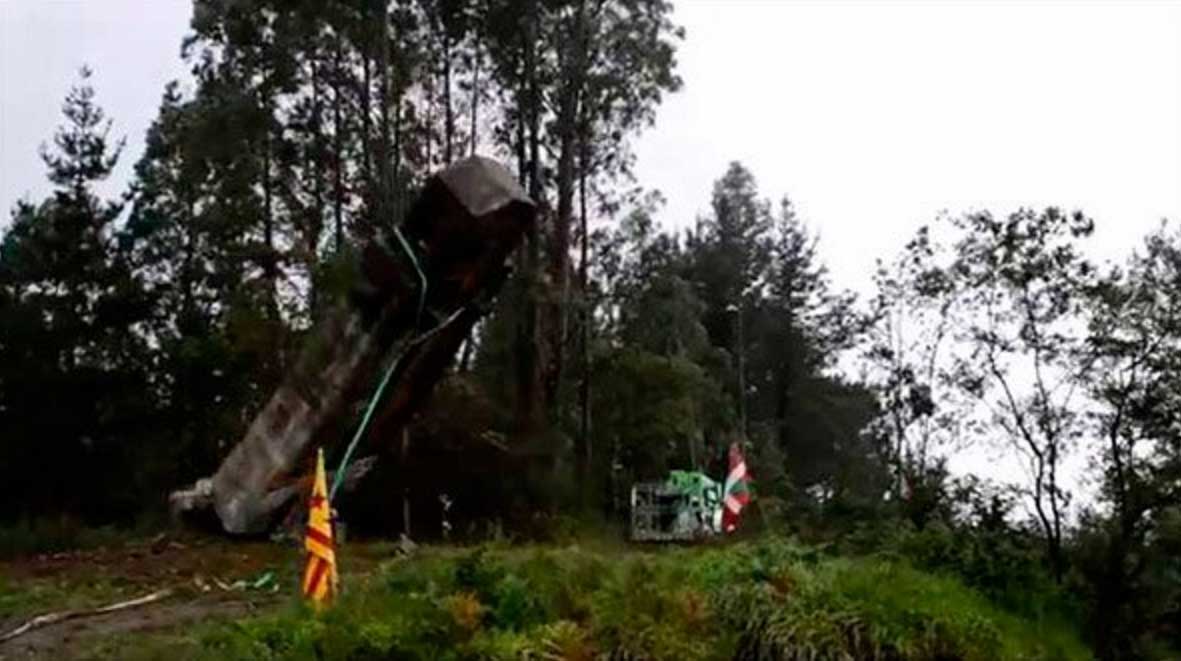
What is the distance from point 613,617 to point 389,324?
237 inches

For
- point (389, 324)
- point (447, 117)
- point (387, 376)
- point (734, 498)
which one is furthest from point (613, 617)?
point (447, 117)

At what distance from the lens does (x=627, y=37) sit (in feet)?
78.5

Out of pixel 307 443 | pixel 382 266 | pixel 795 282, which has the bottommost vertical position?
pixel 307 443

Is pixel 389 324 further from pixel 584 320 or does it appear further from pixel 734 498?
pixel 584 320

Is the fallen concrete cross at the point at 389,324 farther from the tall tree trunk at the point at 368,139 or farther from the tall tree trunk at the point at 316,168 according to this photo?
the tall tree trunk at the point at 316,168

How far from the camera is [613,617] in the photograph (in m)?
7.68

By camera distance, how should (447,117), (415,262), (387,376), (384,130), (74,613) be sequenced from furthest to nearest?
(447,117), (384,130), (387,376), (415,262), (74,613)

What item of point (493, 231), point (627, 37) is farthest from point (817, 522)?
point (627, 37)

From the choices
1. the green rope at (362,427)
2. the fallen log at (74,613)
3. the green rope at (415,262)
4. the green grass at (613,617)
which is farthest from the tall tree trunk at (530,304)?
the green grass at (613,617)

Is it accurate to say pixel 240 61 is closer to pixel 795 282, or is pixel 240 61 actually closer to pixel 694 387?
pixel 694 387

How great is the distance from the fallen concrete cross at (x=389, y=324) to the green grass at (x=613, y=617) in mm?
4118

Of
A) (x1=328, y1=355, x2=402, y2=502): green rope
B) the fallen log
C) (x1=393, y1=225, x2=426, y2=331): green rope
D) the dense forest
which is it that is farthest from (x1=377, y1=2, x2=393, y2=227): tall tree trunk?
the fallen log

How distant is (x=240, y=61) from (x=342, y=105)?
81.0 inches

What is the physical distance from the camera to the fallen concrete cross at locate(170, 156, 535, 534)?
1244 centimetres
